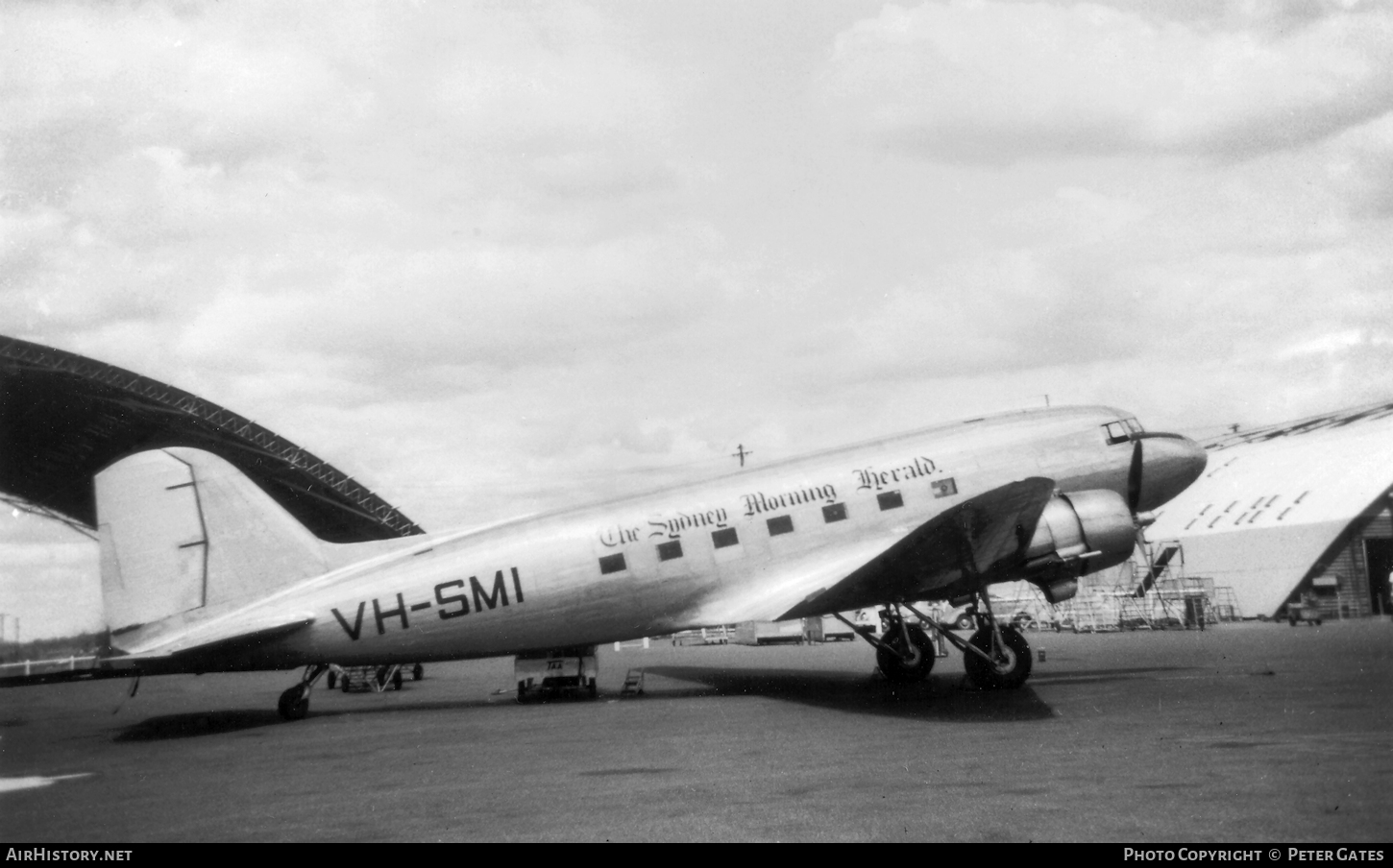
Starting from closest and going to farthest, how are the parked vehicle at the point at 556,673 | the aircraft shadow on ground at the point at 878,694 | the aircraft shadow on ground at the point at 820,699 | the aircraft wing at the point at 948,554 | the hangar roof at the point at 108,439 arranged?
1. the aircraft wing at the point at 948,554
2. the aircraft shadow on ground at the point at 878,694
3. the aircraft shadow on ground at the point at 820,699
4. the parked vehicle at the point at 556,673
5. the hangar roof at the point at 108,439

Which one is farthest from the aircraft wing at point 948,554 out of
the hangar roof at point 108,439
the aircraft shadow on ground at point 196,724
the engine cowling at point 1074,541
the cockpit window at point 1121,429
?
the hangar roof at point 108,439

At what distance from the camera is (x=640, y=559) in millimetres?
15969

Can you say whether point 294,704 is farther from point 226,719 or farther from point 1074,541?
point 1074,541

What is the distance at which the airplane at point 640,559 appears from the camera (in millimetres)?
14188

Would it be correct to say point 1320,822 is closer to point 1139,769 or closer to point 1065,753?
point 1139,769

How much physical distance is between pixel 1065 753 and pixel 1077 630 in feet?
118

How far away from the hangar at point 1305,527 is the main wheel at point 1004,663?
3622 centimetres

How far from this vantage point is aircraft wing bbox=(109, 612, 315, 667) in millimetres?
13445

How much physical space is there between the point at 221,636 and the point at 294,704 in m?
2.08

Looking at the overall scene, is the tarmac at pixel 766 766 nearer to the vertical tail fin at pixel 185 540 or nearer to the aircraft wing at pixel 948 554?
the aircraft wing at pixel 948 554

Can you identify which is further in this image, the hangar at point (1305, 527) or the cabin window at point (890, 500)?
the hangar at point (1305, 527)

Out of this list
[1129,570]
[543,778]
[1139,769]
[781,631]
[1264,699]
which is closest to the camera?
[1139,769]
